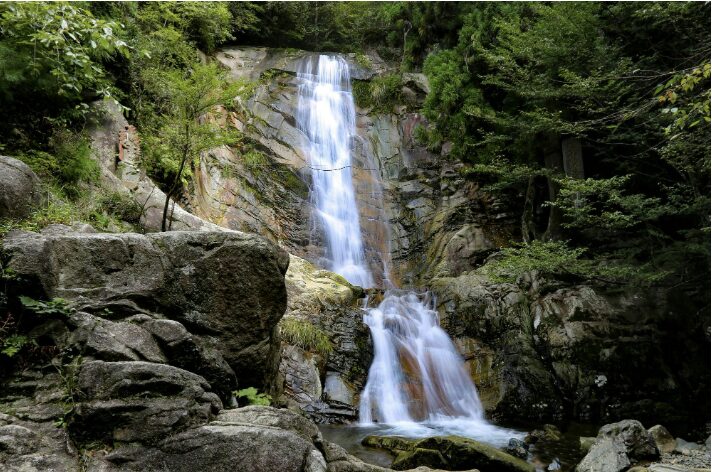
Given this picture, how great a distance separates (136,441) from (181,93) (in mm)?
6117

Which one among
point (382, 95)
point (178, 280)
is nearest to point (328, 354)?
point (178, 280)

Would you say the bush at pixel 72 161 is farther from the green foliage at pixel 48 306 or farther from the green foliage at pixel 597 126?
the green foliage at pixel 597 126

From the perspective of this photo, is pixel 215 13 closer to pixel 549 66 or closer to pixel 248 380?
pixel 549 66

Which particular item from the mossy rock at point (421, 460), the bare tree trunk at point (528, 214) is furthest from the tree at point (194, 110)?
the bare tree trunk at point (528, 214)

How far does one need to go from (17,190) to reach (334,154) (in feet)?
41.0

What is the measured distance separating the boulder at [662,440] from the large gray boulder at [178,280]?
244 inches

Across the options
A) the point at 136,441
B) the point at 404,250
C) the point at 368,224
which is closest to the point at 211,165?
the point at 368,224

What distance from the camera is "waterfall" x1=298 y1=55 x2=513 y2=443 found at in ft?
29.7

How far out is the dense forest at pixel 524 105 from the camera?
7344 mm

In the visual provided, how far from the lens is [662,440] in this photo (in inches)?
300

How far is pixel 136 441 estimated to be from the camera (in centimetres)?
335

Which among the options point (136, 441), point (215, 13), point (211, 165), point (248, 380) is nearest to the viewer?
point (136, 441)

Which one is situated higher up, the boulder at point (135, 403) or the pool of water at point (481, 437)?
the boulder at point (135, 403)

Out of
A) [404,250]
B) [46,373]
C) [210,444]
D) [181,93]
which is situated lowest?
[210,444]
